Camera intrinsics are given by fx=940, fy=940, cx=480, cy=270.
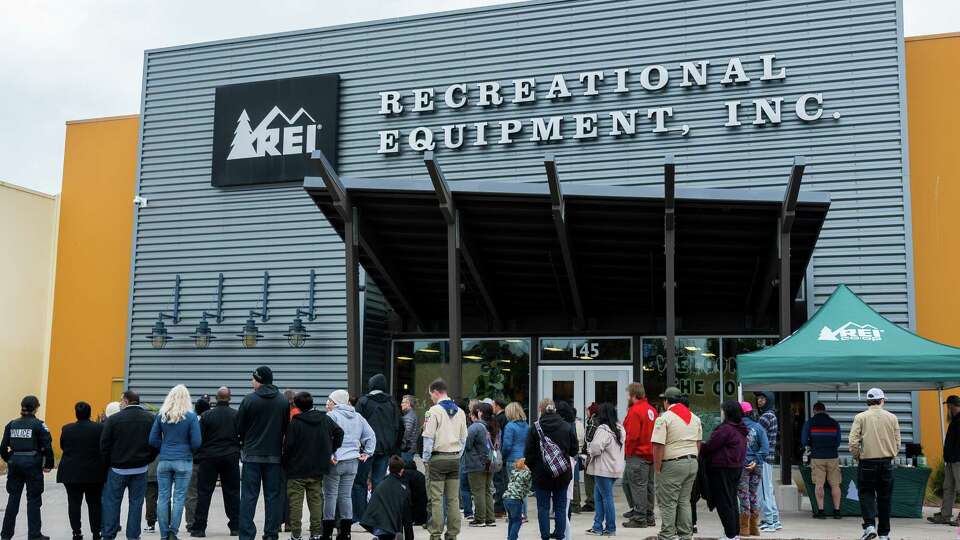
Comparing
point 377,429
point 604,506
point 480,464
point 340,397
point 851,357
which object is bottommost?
point 604,506

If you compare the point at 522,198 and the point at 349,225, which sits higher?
the point at 522,198

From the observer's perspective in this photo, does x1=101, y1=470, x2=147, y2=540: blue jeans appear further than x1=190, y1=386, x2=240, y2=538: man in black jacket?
No

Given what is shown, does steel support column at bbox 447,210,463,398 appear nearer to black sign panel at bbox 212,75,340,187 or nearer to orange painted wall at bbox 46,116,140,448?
black sign panel at bbox 212,75,340,187

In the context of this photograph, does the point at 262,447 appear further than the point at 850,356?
No

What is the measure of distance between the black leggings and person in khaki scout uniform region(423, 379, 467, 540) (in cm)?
255

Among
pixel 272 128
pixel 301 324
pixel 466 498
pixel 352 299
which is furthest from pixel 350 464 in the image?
pixel 272 128

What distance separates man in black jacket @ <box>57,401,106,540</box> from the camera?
9445 millimetres

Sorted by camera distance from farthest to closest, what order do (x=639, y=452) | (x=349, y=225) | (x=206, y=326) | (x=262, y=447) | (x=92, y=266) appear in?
1. (x=92, y=266)
2. (x=206, y=326)
3. (x=349, y=225)
4. (x=639, y=452)
5. (x=262, y=447)

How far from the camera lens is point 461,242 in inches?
563

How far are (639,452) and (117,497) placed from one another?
19.0 feet

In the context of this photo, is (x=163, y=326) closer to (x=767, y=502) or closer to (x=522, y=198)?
(x=522, y=198)

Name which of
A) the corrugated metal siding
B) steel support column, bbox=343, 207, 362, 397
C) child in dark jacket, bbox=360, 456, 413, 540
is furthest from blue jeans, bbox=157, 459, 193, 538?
the corrugated metal siding

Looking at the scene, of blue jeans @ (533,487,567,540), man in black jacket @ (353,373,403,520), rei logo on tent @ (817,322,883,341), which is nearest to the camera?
blue jeans @ (533,487,567,540)

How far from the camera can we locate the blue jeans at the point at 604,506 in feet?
34.2
